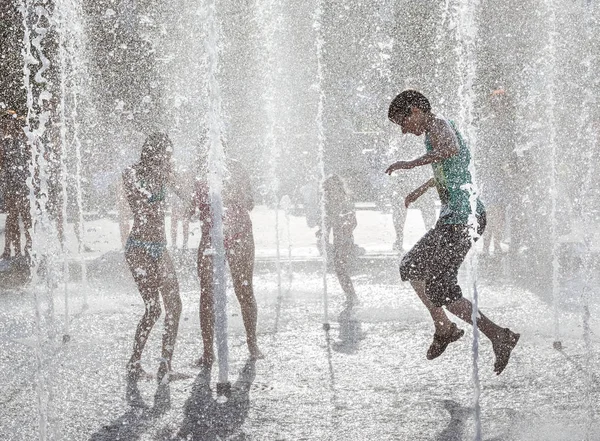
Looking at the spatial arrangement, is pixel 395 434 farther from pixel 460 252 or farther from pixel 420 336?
pixel 420 336

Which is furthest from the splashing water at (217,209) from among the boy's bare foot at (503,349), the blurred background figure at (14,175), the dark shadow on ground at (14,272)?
the blurred background figure at (14,175)

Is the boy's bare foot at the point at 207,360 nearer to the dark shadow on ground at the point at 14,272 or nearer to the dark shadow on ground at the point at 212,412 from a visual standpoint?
the dark shadow on ground at the point at 212,412

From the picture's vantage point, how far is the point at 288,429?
4.36 meters

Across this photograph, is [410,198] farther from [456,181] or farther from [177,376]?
[177,376]

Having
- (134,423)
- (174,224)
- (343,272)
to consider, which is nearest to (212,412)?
(134,423)

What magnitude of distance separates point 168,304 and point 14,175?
19.2 feet

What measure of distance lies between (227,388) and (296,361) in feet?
2.92

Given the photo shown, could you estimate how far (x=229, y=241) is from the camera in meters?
5.60

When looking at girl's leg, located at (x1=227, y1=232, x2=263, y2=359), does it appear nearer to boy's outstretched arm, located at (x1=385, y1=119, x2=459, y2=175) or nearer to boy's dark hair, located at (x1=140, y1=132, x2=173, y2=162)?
boy's dark hair, located at (x1=140, y1=132, x2=173, y2=162)

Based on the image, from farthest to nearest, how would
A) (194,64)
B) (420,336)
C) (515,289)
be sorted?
(194,64), (515,289), (420,336)

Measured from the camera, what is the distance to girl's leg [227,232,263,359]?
222 inches

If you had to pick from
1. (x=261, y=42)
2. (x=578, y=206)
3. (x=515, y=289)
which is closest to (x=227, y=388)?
(x=515, y=289)

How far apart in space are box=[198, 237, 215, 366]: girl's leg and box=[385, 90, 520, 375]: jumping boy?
3.87 ft

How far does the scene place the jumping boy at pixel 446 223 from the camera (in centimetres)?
494
